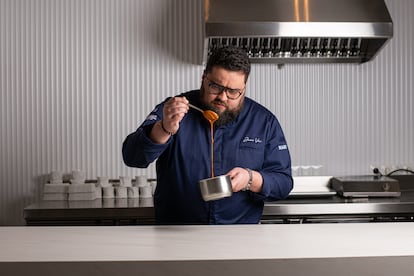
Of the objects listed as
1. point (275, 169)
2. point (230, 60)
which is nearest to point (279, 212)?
point (275, 169)

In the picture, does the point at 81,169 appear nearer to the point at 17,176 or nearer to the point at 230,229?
the point at 17,176

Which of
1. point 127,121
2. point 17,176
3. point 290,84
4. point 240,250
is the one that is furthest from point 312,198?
point 240,250

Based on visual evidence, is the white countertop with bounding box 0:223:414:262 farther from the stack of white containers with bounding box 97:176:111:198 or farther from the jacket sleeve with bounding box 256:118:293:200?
the stack of white containers with bounding box 97:176:111:198

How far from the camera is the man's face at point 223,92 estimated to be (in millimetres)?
2115

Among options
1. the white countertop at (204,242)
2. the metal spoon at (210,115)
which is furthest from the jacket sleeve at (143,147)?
the white countertop at (204,242)

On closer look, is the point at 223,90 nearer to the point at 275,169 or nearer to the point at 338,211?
the point at 275,169

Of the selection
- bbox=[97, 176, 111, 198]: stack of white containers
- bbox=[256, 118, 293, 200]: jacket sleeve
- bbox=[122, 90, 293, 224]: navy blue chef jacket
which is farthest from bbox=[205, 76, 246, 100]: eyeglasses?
bbox=[97, 176, 111, 198]: stack of white containers

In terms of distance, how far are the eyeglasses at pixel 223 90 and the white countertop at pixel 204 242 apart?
0.51 metres

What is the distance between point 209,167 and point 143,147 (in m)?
0.34

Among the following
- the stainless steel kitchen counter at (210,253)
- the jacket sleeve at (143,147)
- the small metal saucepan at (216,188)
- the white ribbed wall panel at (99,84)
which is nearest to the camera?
the stainless steel kitchen counter at (210,253)

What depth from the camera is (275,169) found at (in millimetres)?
2301

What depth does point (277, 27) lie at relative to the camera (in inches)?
128

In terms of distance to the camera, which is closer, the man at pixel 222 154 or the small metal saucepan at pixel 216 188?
the small metal saucepan at pixel 216 188

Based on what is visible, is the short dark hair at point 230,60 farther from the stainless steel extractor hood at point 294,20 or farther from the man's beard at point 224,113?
the stainless steel extractor hood at point 294,20
